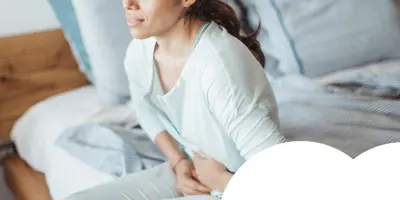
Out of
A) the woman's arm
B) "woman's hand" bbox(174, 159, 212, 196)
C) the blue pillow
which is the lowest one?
"woman's hand" bbox(174, 159, 212, 196)

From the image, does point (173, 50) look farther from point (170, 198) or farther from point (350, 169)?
point (350, 169)

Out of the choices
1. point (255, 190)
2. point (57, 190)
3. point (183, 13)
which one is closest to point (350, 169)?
point (255, 190)

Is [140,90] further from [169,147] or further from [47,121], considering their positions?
[47,121]

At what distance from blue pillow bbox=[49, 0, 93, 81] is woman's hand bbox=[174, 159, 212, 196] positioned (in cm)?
52

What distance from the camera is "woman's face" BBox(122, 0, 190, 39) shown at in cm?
82

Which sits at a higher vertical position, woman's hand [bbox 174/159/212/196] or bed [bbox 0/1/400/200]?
woman's hand [bbox 174/159/212/196]

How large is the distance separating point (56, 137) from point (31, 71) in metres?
0.31

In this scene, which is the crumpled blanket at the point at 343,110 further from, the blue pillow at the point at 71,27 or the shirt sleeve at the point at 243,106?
the blue pillow at the point at 71,27

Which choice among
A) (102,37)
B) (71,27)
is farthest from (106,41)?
(71,27)

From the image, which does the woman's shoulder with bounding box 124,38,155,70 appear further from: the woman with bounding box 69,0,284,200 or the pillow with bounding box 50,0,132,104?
the pillow with bounding box 50,0,132,104

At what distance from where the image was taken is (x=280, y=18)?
1.47 metres

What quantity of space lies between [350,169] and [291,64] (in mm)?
932
